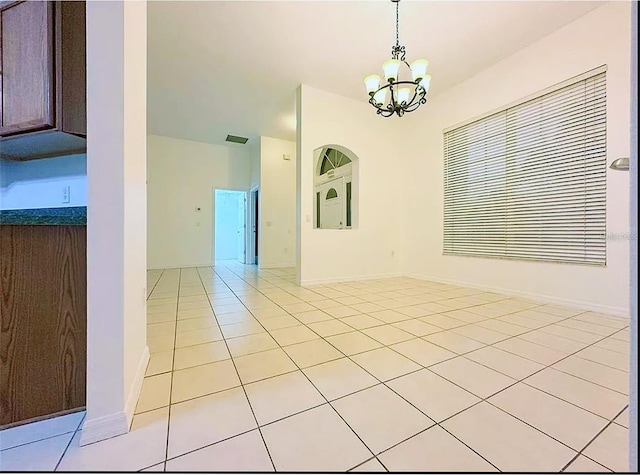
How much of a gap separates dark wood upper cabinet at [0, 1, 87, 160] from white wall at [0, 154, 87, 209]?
0.22m

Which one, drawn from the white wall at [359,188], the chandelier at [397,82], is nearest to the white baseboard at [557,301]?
the white wall at [359,188]

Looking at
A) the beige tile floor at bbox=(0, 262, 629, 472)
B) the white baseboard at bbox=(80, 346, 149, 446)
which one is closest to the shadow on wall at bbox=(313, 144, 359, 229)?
the beige tile floor at bbox=(0, 262, 629, 472)

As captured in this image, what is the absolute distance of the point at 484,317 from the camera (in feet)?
8.18

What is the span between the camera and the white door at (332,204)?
5.66m

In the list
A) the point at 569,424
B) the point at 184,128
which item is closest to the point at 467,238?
the point at 569,424

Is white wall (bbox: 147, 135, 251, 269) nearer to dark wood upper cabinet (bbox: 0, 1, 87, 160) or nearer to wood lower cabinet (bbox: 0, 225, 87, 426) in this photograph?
dark wood upper cabinet (bbox: 0, 1, 87, 160)

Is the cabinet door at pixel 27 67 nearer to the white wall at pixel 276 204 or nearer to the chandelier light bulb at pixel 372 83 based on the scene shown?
the chandelier light bulb at pixel 372 83

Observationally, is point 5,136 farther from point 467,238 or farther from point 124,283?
point 467,238

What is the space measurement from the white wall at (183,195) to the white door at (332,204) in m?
2.51

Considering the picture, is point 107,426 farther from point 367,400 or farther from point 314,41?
point 314,41

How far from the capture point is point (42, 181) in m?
1.67

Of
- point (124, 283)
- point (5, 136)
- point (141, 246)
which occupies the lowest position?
point (124, 283)

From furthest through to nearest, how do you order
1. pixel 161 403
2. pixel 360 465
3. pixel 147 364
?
pixel 147 364
pixel 161 403
pixel 360 465

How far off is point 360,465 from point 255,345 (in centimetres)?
115
